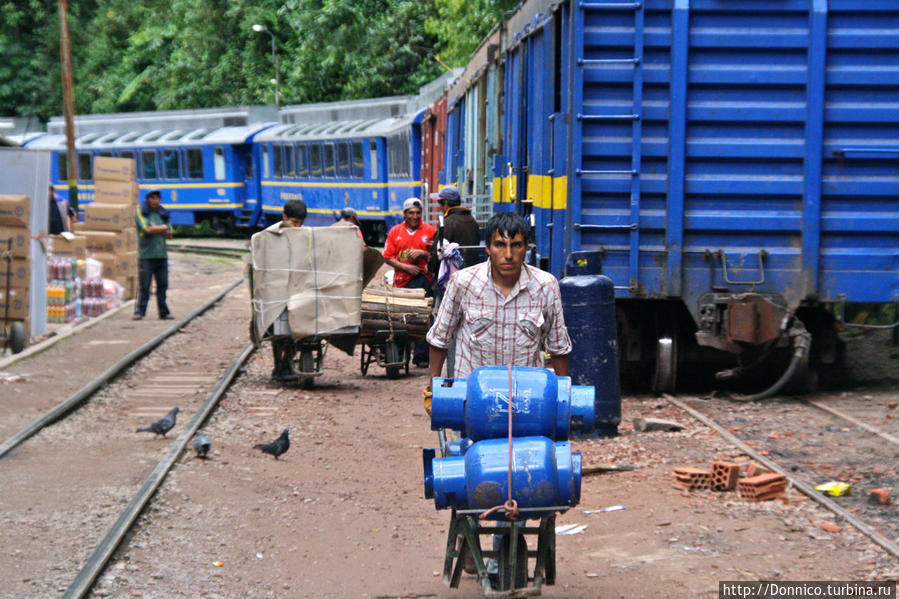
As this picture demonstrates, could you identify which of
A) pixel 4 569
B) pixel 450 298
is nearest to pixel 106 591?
pixel 4 569

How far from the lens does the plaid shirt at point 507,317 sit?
5.27 meters

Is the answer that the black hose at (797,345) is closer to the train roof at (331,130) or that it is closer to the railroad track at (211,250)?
the train roof at (331,130)

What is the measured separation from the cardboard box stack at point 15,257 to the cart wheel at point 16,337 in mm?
285

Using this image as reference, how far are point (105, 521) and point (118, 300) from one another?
42.8 ft

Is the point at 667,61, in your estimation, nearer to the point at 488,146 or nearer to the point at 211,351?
the point at 488,146

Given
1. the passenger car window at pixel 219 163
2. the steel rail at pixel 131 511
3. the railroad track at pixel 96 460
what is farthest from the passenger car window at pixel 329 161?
the steel rail at pixel 131 511

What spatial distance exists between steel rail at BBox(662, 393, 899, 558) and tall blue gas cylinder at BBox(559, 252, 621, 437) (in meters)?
0.76

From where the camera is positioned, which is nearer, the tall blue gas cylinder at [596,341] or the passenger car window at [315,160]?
the tall blue gas cylinder at [596,341]

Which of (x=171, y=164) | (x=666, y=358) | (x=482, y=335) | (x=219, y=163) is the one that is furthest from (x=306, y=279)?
(x=171, y=164)

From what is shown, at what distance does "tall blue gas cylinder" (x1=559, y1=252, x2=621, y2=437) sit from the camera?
902 centimetres

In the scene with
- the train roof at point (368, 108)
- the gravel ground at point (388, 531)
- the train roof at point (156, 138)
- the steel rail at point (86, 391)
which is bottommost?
the steel rail at point (86, 391)

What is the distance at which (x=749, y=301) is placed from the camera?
385 inches

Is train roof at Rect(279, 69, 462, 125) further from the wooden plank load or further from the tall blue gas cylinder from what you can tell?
the tall blue gas cylinder

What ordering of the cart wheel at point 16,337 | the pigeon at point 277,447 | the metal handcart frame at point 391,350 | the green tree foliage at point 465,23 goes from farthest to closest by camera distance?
the green tree foliage at point 465,23 → the cart wheel at point 16,337 → the metal handcart frame at point 391,350 → the pigeon at point 277,447
